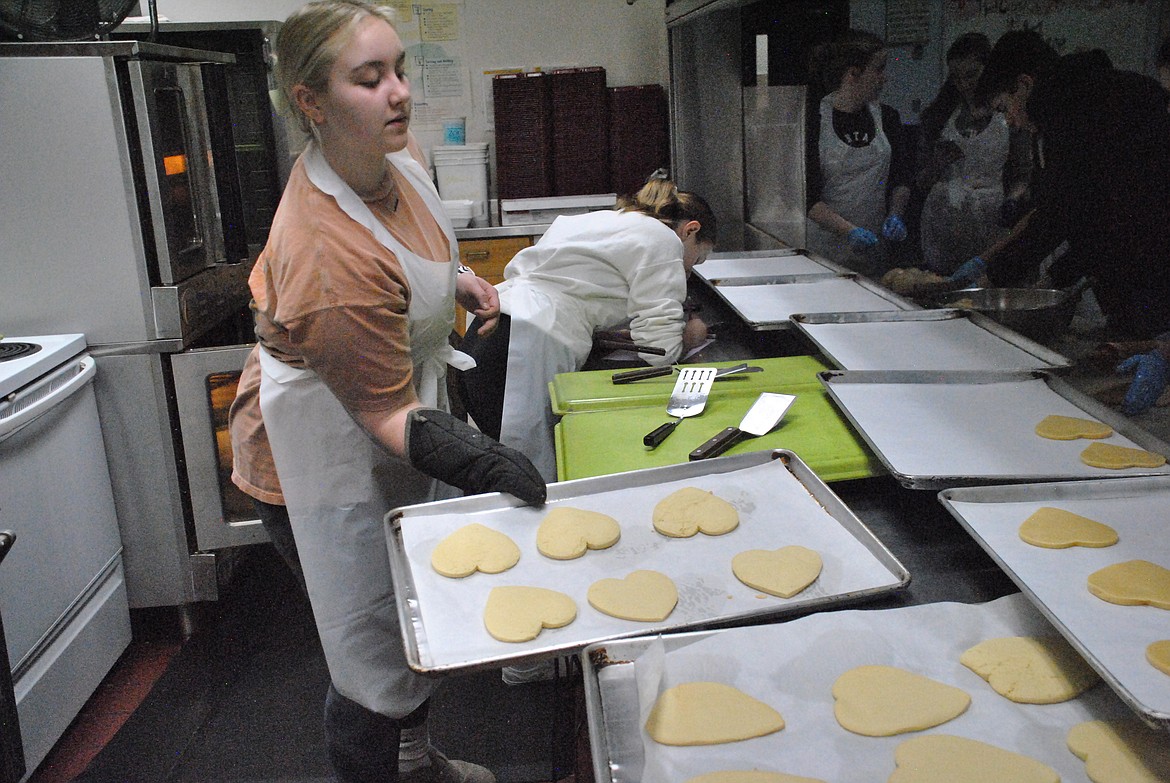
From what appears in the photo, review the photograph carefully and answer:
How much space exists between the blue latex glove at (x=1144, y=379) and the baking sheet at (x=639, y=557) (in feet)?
1.72

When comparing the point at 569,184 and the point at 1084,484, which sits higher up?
the point at 569,184

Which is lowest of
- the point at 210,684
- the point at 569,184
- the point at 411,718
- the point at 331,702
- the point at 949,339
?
the point at 210,684

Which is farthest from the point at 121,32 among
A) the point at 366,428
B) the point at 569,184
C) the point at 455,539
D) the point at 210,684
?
the point at 455,539

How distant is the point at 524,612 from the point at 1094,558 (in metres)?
0.62

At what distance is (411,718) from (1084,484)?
1.24 meters

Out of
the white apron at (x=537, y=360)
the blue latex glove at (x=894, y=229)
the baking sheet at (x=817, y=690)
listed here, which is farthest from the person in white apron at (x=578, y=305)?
the baking sheet at (x=817, y=690)

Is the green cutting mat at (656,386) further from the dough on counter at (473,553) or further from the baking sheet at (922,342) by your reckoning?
the dough on counter at (473,553)

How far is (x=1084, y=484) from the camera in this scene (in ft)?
3.60

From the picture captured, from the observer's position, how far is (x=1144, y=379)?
1304 mm

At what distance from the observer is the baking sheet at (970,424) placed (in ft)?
3.82

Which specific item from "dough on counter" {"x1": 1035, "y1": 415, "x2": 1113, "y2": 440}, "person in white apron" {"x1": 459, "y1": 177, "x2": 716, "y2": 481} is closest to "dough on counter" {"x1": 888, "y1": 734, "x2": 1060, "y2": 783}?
"dough on counter" {"x1": 1035, "y1": 415, "x2": 1113, "y2": 440}

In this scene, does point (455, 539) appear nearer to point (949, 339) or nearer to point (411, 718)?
point (411, 718)

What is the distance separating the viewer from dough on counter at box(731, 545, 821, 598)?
99 cm

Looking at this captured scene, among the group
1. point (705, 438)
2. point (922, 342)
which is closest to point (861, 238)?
point (922, 342)
